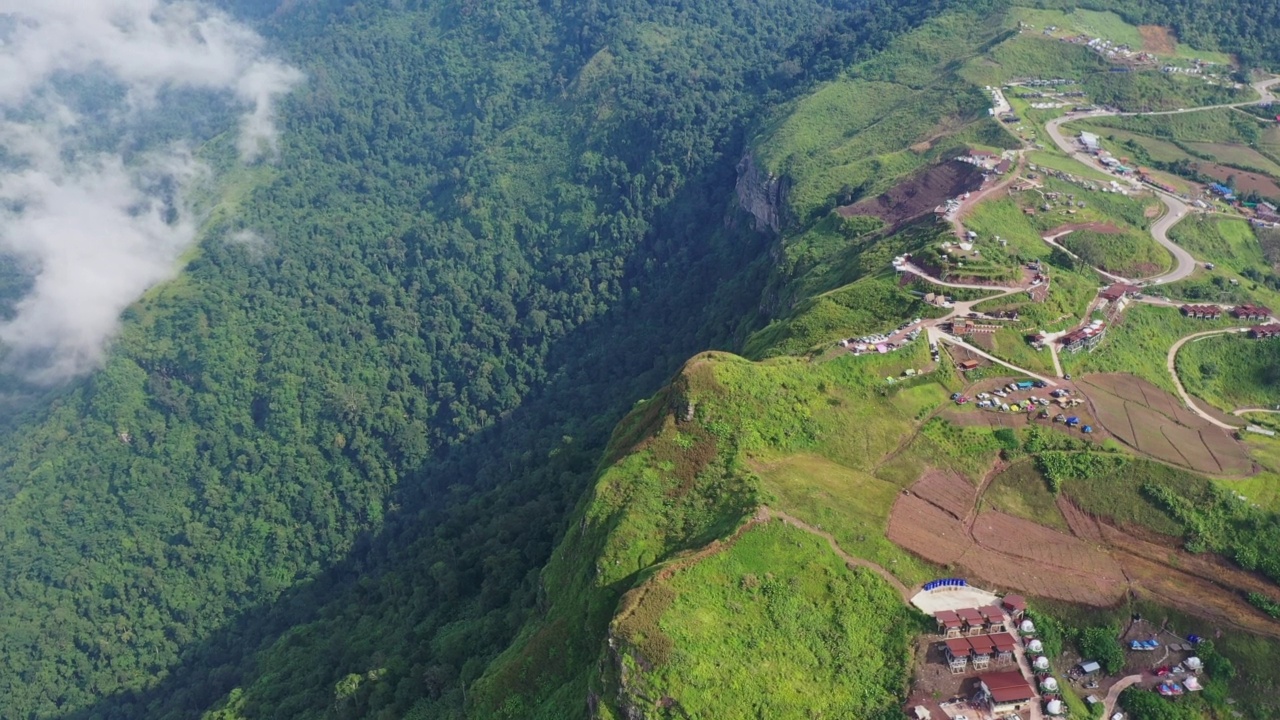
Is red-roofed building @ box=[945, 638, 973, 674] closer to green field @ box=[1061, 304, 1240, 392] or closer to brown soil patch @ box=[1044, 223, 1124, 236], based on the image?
green field @ box=[1061, 304, 1240, 392]

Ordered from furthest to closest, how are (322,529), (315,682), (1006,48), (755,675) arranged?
(1006,48)
(322,529)
(315,682)
(755,675)

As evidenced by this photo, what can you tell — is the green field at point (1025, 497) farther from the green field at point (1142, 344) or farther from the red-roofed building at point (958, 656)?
the green field at point (1142, 344)

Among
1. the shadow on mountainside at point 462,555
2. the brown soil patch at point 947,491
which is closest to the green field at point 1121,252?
→ the shadow on mountainside at point 462,555

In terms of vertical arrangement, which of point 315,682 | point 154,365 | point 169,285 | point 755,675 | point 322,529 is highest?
point 169,285

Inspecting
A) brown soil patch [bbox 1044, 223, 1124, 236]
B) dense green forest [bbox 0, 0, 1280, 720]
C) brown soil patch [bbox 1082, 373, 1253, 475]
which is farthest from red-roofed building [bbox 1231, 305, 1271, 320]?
dense green forest [bbox 0, 0, 1280, 720]

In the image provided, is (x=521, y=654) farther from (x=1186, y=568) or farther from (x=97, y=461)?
(x=97, y=461)

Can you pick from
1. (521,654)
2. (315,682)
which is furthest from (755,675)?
(315,682)
